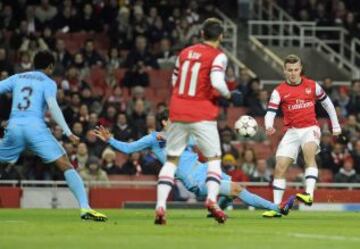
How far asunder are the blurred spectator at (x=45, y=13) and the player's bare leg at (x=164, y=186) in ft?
51.2

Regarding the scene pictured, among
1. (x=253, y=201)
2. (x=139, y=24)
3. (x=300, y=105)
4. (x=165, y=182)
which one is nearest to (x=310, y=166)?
(x=300, y=105)

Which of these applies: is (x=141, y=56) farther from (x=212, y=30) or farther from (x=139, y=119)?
(x=212, y=30)

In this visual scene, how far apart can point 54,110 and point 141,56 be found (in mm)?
13968

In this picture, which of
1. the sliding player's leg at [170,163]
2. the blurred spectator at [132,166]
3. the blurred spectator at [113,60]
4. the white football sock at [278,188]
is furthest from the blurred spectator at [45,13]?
the sliding player's leg at [170,163]

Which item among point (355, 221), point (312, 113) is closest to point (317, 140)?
point (312, 113)

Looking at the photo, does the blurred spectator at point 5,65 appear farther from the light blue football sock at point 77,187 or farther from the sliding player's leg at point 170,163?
the sliding player's leg at point 170,163

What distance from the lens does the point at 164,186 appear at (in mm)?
13555

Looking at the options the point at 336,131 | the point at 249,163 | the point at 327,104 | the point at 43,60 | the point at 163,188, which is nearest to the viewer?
the point at 163,188

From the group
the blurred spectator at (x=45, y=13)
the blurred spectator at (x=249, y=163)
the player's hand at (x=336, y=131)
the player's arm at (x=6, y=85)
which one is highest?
the blurred spectator at (x=45, y=13)

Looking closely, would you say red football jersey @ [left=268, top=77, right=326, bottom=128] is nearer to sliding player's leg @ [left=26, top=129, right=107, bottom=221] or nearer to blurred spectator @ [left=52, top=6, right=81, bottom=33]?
sliding player's leg @ [left=26, top=129, right=107, bottom=221]

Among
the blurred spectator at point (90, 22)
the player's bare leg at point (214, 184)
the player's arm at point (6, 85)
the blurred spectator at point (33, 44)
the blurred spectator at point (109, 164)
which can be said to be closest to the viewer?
the player's bare leg at point (214, 184)

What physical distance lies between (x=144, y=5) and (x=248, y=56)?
9.75ft

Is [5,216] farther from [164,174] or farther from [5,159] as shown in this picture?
[164,174]

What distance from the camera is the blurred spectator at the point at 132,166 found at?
24.9 m
